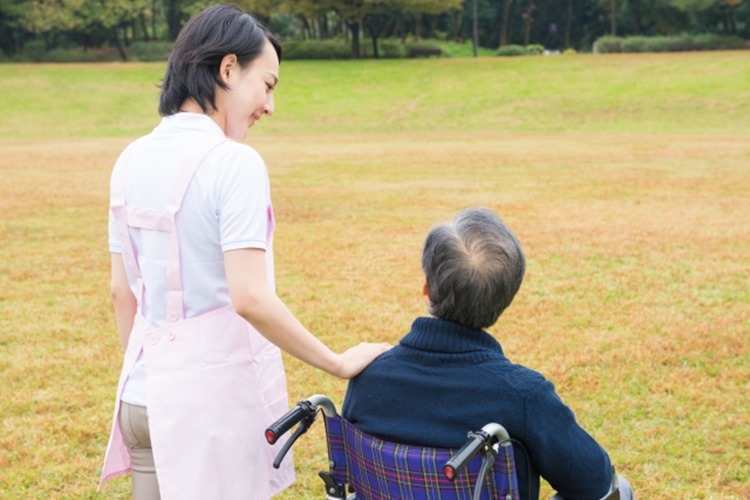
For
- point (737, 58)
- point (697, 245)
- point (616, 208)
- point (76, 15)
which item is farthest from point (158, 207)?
point (76, 15)

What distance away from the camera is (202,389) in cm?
205

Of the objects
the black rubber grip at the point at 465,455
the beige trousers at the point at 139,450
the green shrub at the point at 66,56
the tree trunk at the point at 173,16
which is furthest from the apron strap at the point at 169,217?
the tree trunk at the point at 173,16

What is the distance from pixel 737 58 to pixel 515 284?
133 ft

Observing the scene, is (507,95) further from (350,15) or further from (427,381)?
(427,381)

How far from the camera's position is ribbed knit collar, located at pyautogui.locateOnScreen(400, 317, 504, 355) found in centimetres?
199

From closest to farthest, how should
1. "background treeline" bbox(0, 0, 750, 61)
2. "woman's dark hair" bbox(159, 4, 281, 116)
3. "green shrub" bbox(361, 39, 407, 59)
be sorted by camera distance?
"woman's dark hair" bbox(159, 4, 281, 116), "background treeline" bbox(0, 0, 750, 61), "green shrub" bbox(361, 39, 407, 59)

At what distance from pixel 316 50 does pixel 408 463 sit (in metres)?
48.8

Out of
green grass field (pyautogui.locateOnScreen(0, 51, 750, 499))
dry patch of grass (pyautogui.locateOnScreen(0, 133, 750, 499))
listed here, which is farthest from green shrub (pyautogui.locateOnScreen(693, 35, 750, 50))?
dry patch of grass (pyautogui.locateOnScreen(0, 133, 750, 499))

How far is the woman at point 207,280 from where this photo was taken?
1955 mm

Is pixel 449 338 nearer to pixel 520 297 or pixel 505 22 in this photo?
pixel 520 297

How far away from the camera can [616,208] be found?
37.6ft

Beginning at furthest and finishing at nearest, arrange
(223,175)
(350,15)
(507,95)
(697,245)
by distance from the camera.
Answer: (350,15), (507,95), (697,245), (223,175)

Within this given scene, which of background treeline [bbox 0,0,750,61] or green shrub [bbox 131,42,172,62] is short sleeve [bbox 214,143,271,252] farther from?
green shrub [bbox 131,42,172,62]

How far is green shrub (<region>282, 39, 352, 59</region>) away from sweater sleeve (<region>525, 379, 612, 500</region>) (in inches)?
1890
